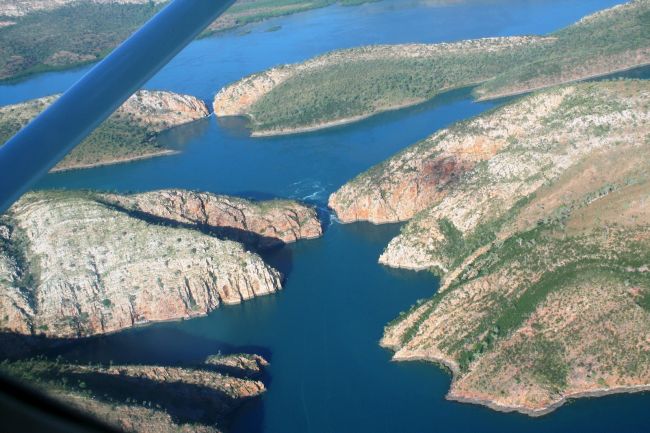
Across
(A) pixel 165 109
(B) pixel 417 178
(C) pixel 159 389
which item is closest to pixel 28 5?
(A) pixel 165 109

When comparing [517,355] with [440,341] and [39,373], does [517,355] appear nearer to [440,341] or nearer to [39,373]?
[440,341]

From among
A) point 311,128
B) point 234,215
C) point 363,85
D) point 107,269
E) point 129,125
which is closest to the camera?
point 107,269

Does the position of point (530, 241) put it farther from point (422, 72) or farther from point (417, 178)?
point (422, 72)

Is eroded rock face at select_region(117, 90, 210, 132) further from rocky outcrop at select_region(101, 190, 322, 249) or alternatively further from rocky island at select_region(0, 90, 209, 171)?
rocky outcrop at select_region(101, 190, 322, 249)

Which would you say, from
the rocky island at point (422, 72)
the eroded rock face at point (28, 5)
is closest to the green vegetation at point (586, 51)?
the rocky island at point (422, 72)

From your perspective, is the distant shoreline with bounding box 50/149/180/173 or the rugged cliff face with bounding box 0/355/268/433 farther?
the distant shoreline with bounding box 50/149/180/173

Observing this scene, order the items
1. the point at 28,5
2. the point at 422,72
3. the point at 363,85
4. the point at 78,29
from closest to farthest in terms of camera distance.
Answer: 1. the point at 363,85
2. the point at 422,72
3. the point at 78,29
4. the point at 28,5

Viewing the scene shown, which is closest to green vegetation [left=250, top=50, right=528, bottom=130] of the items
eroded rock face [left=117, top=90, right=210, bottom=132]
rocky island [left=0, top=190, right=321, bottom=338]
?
eroded rock face [left=117, top=90, right=210, bottom=132]
